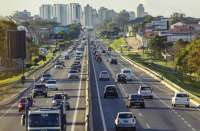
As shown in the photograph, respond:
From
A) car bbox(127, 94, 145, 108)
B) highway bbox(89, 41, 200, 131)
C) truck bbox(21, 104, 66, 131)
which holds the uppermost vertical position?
truck bbox(21, 104, 66, 131)

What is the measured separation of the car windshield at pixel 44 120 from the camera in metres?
27.8

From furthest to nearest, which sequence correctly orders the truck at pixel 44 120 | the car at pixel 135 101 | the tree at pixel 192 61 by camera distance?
the tree at pixel 192 61
the car at pixel 135 101
the truck at pixel 44 120

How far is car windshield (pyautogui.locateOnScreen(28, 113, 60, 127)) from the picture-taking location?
91.1 feet

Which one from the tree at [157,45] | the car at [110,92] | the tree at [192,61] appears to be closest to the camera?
the car at [110,92]

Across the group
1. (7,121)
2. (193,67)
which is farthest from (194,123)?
(193,67)

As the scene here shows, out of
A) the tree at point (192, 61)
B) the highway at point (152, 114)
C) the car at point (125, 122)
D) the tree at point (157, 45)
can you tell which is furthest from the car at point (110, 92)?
the tree at point (157, 45)

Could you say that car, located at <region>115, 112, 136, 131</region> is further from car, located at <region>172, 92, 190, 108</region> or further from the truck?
car, located at <region>172, 92, 190, 108</region>

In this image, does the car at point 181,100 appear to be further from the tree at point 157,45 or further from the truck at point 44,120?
the tree at point 157,45

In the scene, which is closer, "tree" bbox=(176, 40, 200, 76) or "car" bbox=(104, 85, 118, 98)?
"car" bbox=(104, 85, 118, 98)

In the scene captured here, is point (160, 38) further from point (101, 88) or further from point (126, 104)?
point (126, 104)

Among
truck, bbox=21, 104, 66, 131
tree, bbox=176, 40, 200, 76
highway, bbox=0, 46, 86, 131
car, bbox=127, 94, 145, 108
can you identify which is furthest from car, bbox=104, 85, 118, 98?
tree, bbox=176, 40, 200, 76

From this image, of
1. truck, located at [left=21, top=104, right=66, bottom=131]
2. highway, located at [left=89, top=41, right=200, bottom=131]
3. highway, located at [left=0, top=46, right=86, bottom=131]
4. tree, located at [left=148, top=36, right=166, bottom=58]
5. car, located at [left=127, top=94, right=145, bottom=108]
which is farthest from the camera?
tree, located at [left=148, top=36, right=166, bottom=58]

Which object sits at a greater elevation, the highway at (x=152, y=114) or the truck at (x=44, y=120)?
the truck at (x=44, y=120)

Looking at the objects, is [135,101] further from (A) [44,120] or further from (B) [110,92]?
(A) [44,120]
